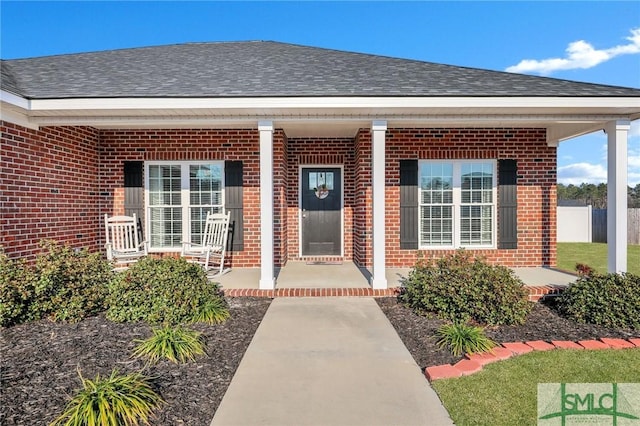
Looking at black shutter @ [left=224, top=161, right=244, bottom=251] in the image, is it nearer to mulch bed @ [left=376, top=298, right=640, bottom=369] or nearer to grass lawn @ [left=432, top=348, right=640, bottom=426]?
mulch bed @ [left=376, top=298, right=640, bottom=369]

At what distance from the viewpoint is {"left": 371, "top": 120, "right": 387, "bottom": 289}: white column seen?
205 inches

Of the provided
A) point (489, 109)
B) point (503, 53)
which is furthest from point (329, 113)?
point (503, 53)

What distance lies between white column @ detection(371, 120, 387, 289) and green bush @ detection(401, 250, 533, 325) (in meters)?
0.75

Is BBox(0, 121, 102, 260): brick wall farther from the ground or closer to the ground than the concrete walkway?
farther from the ground

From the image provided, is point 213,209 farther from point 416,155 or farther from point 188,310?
point 416,155

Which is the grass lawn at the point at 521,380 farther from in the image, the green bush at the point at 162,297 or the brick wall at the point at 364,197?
the brick wall at the point at 364,197

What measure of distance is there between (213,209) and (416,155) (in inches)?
159

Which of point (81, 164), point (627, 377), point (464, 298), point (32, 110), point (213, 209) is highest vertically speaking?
point (32, 110)

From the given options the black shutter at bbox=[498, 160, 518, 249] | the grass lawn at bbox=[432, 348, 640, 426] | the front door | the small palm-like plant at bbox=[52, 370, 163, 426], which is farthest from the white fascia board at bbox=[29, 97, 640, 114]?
the small palm-like plant at bbox=[52, 370, 163, 426]

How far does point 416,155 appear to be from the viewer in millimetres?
6816

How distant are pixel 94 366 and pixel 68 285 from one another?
5.16ft

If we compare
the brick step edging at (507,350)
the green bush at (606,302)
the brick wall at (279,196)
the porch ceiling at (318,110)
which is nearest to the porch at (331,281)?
the brick wall at (279,196)

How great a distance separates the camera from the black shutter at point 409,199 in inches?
268

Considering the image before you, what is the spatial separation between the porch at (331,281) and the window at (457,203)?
37.5 inches
